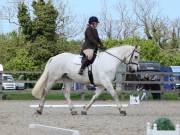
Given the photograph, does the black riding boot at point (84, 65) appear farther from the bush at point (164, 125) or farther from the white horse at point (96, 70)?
the bush at point (164, 125)

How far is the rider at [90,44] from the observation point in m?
14.0

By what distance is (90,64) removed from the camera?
46.9ft

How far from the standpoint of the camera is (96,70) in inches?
559

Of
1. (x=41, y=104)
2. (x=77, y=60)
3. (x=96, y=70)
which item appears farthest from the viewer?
(x=41, y=104)

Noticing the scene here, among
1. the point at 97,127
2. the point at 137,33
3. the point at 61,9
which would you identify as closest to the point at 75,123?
the point at 97,127

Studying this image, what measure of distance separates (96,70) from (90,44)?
727 millimetres

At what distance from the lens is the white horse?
558 inches

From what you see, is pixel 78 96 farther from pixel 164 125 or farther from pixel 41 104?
pixel 164 125

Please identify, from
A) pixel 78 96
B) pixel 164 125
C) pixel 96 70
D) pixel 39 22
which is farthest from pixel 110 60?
pixel 39 22

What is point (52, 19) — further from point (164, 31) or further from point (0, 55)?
point (164, 31)

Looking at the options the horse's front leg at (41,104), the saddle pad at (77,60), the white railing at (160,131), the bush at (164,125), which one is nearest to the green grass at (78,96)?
the horse's front leg at (41,104)

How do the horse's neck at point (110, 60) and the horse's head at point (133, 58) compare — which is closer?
the horse's neck at point (110, 60)

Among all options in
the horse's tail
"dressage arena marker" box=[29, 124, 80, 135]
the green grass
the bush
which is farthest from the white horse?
the green grass

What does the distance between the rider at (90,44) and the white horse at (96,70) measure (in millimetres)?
196
